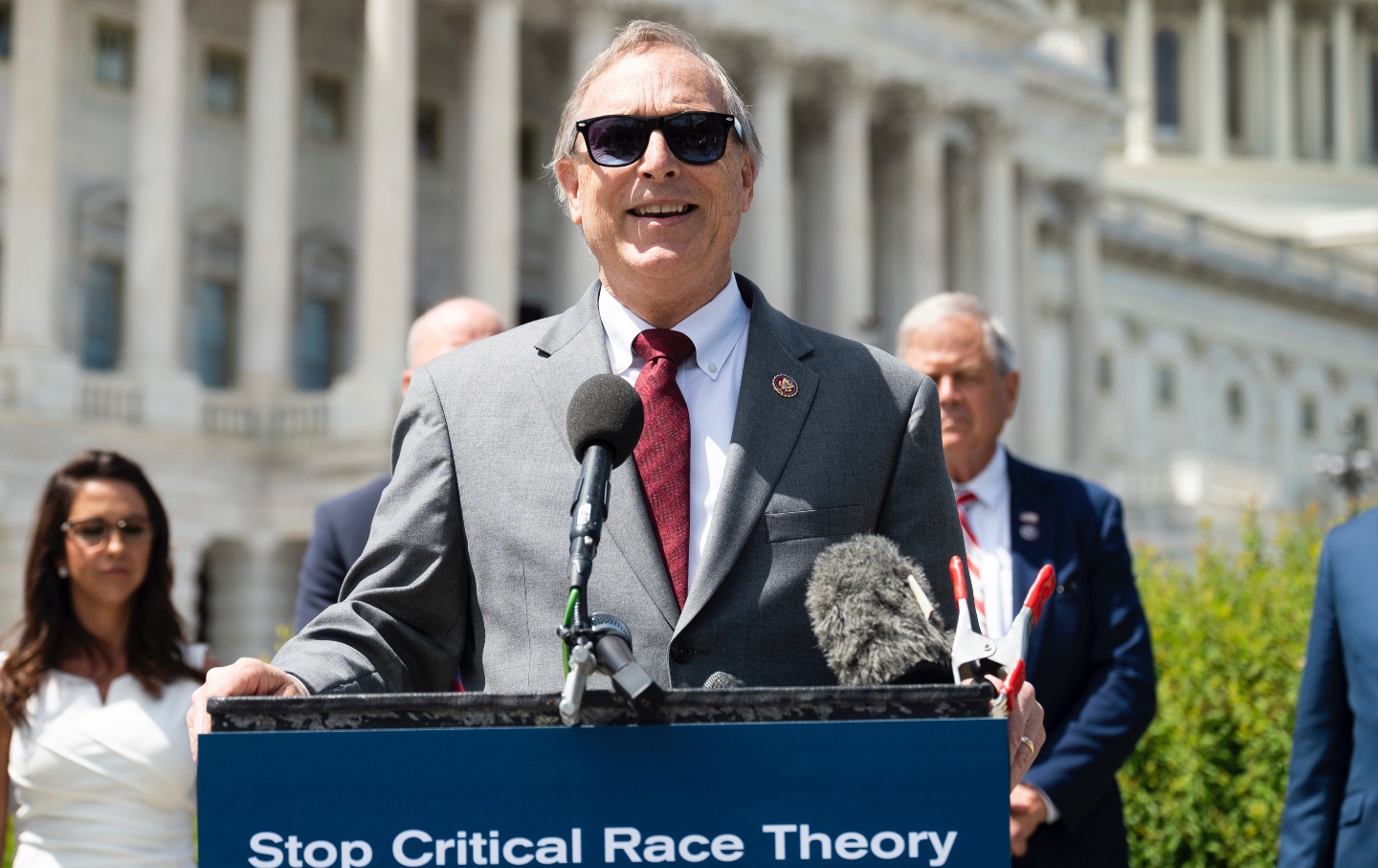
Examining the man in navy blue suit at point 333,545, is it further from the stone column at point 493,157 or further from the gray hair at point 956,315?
the stone column at point 493,157

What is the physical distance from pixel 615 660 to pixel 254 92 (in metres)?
32.2

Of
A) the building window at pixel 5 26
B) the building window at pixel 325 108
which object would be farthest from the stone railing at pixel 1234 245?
the building window at pixel 5 26

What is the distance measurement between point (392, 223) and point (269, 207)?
2083 mm

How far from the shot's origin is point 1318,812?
5.18 m

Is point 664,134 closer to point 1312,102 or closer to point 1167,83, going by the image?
point 1167,83

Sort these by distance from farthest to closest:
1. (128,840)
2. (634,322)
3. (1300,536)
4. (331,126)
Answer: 1. (331,126)
2. (1300,536)
3. (128,840)
4. (634,322)

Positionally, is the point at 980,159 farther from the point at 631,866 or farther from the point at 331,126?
the point at 631,866

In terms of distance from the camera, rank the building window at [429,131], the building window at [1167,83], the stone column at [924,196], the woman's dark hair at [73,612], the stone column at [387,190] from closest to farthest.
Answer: the woman's dark hair at [73,612] < the stone column at [387,190] < the building window at [429,131] < the stone column at [924,196] < the building window at [1167,83]

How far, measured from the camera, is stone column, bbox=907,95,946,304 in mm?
43500

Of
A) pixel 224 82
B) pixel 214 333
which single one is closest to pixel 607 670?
pixel 214 333

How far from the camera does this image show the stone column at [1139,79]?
83.6 metres

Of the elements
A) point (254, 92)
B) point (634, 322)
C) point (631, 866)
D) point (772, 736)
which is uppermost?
point (254, 92)

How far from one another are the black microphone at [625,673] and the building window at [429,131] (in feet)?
125

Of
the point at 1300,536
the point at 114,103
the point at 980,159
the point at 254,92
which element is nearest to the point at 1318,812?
the point at 1300,536
